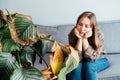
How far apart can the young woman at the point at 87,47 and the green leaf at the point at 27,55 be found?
106 cm

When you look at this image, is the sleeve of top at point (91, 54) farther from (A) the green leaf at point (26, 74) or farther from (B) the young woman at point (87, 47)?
(A) the green leaf at point (26, 74)

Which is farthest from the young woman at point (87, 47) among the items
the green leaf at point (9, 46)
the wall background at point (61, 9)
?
the green leaf at point (9, 46)

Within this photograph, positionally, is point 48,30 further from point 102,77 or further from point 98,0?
point 102,77

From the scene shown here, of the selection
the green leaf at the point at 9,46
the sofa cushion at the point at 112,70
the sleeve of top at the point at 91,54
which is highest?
the green leaf at the point at 9,46

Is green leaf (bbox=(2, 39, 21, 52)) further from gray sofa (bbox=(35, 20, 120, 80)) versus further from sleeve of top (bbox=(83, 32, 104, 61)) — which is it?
gray sofa (bbox=(35, 20, 120, 80))

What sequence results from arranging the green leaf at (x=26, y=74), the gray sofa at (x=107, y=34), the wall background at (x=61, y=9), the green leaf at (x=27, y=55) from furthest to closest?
the wall background at (x=61, y=9), the gray sofa at (x=107, y=34), the green leaf at (x=27, y=55), the green leaf at (x=26, y=74)

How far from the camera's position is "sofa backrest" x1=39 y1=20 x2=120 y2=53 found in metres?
2.69

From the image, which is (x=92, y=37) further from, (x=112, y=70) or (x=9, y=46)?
(x=9, y=46)

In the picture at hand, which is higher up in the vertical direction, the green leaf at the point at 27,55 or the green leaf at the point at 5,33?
the green leaf at the point at 5,33

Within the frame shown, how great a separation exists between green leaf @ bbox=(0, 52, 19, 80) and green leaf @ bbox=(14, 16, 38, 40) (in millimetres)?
93

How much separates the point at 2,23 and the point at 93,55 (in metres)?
1.28

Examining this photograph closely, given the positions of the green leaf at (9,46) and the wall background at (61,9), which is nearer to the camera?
the green leaf at (9,46)

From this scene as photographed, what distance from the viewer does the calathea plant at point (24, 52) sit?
3.28ft

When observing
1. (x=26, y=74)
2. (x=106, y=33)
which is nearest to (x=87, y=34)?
(x=106, y=33)
